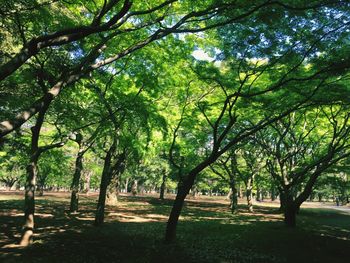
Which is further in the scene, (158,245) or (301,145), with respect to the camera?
(301,145)

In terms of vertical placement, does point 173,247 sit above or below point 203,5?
below

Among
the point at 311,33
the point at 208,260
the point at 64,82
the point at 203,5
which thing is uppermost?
the point at 203,5

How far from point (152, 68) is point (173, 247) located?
9204mm

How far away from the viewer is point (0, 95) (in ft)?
48.7

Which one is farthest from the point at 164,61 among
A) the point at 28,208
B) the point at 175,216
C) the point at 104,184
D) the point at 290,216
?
the point at 290,216

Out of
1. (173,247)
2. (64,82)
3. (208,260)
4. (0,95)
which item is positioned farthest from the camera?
(0,95)

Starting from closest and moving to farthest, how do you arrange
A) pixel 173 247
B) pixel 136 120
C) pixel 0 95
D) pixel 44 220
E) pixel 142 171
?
1. pixel 173 247
2. pixel 0 95
3. pixel 136 120
4. pixel 44 220
5. pixel 142 171

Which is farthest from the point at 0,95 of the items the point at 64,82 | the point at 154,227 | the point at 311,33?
the point at 311,33

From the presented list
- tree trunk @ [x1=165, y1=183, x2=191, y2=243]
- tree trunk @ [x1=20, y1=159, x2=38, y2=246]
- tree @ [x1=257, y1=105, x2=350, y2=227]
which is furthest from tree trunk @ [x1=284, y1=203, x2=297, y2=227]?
tree trunk @ [x1=20, y1=159, x2=38, y2=246]

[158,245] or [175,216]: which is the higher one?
[175,216]

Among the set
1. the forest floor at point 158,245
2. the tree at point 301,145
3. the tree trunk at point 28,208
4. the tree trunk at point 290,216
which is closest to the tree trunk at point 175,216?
the forest floor at point 158,245

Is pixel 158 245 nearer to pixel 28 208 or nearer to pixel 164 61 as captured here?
pixel 28 208

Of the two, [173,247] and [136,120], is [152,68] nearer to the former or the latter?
[136,120]

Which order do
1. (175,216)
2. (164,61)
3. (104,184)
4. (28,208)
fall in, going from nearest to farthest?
(28,208)
(175,216)
(164,61)
(104,184)
